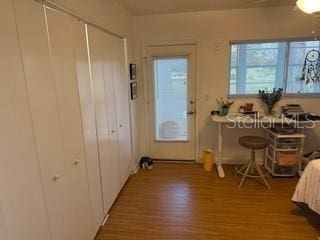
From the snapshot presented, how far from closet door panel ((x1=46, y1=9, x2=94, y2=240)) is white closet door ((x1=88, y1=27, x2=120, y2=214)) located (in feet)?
1.31

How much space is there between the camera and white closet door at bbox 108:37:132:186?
2918mm

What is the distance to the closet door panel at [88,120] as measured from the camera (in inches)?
77.8

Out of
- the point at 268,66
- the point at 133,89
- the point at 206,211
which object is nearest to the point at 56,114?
the point at 206,211

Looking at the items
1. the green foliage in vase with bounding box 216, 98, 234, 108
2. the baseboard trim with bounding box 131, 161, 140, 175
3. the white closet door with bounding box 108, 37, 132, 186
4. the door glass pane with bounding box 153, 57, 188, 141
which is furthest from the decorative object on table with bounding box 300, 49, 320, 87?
the baseboard trim with bounding box 131, 161, 140, 175

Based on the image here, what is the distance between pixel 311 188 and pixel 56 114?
97.6 inches

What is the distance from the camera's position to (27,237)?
1323 millimetres

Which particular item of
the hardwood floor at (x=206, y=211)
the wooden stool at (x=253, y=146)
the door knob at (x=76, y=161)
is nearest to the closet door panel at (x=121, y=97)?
the hardwood floor at (x=206, y=211)

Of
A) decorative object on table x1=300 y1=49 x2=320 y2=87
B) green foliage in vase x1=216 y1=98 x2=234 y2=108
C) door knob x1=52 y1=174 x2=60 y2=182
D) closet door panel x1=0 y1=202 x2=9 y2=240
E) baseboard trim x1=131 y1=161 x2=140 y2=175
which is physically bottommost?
baseboard trim x1=131 y1=161 x2=140 y2=175

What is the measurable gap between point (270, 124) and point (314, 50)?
4.49 ft

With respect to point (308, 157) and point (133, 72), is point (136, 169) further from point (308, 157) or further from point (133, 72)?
point (308, 157)

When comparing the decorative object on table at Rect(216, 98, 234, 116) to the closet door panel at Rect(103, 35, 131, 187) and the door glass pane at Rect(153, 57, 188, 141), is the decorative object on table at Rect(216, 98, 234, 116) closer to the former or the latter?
the door glass pane at Rect(153, 57, 188, 141)

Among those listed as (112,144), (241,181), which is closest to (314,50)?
A: (241,181)

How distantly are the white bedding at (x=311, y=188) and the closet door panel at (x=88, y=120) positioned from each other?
2112 millimetres

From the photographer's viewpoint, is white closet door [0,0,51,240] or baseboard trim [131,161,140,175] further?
baseboard trim [131,161,140,175]
